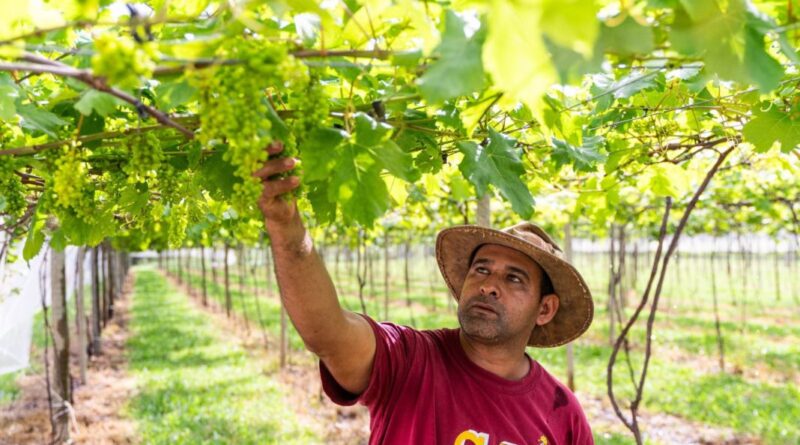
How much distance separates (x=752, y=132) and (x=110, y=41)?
1.84 m

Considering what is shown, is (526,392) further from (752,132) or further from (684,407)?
(684,407)

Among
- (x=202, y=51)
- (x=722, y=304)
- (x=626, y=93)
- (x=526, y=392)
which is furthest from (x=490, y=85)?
(x=722, y=304)

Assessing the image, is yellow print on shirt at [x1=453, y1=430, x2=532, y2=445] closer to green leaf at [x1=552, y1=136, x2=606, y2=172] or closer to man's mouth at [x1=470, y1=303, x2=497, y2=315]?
man's mouth at [x1=470, y1=303, x2=497, y2=315]

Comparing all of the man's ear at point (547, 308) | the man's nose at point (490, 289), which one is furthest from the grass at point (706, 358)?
the man's nose at point (490, 289)

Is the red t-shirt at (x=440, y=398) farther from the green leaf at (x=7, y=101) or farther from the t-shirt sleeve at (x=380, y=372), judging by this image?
the green leaf at (x=7, y=101)

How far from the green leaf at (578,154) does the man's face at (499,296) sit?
2.00 feet

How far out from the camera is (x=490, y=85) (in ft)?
4.09

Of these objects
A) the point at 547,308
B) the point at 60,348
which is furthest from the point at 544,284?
the point at 60,348

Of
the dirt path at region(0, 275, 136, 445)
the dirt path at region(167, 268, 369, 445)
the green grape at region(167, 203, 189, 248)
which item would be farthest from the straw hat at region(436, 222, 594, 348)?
the dirt path at region(0, 275, 136, 445)

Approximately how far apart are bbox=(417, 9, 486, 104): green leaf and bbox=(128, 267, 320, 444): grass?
21.6ft

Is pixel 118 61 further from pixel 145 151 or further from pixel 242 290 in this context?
pixel 242 290

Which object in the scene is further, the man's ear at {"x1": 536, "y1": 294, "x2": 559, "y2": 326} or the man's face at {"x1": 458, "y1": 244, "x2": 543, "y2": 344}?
the man's ear at {"x1": 536, "y1": 294, "x2": 559, "y2": 326}

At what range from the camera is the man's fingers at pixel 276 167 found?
1.25 metres

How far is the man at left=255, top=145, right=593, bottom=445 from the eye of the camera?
6.40 ft
